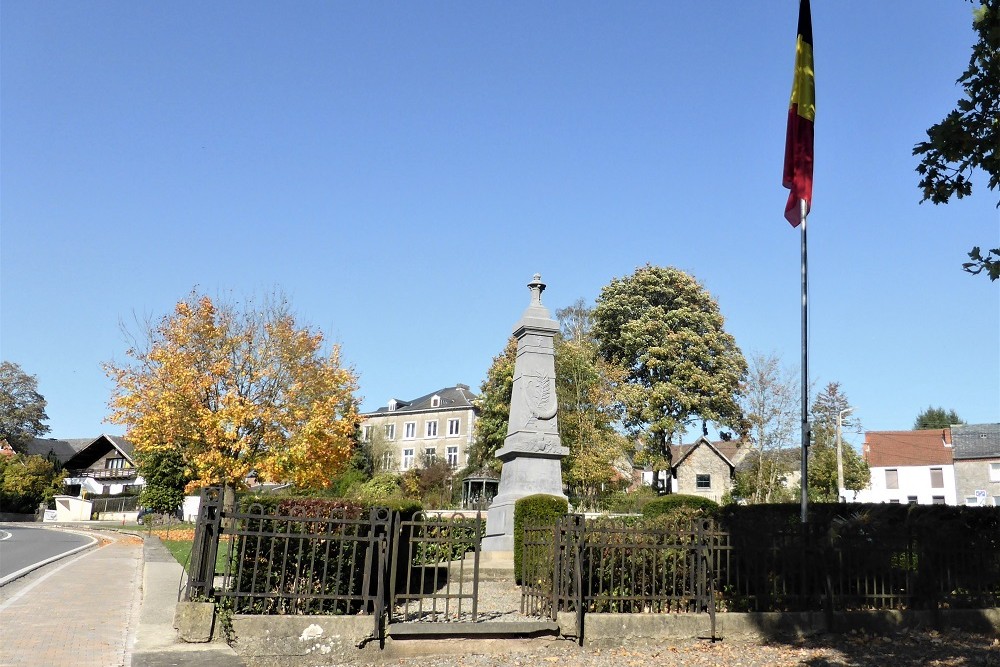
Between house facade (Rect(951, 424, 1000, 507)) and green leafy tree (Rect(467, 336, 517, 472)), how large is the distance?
30950 mm

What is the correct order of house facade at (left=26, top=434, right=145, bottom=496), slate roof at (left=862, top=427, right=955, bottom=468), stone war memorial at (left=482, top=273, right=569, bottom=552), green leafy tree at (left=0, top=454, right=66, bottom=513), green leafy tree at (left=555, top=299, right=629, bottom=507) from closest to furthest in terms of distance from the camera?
stone war memorial at (left=482, top=273, right=569, bottom=552) → green leafy tree at (left=555, top=299, right=629, bottom=507) → slate roof at (left=862, top=427, right=955, bottom=468) → green leafy tree at (left=0, top=454, right=66, bottom=513) → house facade at (left=26, top=434, right=145, bottom=496)

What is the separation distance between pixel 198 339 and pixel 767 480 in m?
27.3

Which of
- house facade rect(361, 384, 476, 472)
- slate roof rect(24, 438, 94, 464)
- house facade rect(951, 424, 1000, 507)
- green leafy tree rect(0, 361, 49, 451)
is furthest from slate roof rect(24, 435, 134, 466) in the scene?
house facade rect(951, 424, 1000, 507)

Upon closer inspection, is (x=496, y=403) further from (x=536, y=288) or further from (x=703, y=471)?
(x=536, y=288)

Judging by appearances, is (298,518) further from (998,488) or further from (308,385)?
(998,488)

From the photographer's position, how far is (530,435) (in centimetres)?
1606

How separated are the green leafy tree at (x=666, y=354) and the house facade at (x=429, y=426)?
2658 cm

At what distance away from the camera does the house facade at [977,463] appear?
4894 cm

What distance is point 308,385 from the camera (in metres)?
27.2

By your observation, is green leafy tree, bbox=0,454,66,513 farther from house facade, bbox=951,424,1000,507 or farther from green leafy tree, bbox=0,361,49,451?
house facade, bbox=951,424,1000,507

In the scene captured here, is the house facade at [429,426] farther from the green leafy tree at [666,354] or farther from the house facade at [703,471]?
the green leafy tree at [666,354]

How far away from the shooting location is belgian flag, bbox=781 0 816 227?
11609mm

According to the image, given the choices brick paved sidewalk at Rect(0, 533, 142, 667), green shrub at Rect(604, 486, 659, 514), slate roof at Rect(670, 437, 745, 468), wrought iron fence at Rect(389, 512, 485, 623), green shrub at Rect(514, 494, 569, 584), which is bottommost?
brick paved sidewalk at Rect(0, 533, 142, 667)

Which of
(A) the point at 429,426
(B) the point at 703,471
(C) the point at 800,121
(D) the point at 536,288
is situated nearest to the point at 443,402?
(A) the point at 429,426
